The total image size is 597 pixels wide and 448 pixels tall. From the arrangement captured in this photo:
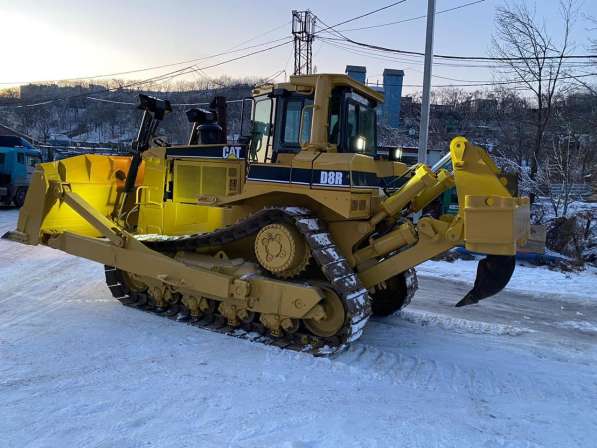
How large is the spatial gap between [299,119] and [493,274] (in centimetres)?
261

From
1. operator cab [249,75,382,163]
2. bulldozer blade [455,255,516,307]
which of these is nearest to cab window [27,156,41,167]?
operator cab [249,75,382,163]

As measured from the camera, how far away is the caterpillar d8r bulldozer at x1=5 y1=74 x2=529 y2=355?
4.90 m

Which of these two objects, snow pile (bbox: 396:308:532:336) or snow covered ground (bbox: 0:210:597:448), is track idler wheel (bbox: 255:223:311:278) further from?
snow pile (bbox: 396:308:532:336)

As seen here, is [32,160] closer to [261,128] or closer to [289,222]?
[261,128]

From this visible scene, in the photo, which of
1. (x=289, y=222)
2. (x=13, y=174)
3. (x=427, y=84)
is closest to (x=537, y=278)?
(x=427, y=84)

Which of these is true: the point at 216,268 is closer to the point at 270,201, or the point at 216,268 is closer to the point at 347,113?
the point at 270,201

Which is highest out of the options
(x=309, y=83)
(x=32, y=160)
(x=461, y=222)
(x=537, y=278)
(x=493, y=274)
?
(x=309, y=83)

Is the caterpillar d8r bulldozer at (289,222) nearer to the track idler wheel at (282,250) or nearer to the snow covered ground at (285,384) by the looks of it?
the track idler wheel at (282,250)

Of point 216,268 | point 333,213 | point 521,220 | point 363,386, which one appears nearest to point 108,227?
point 216,268

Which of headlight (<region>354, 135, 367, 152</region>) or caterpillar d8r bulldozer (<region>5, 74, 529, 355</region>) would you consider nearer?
caterpillar d8r bulldozer (<region>5, 74, 529, 355</region>)

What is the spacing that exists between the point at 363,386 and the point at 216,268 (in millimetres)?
2199

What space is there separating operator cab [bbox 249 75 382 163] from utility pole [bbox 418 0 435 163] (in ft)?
18.7

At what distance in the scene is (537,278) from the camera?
9.60m

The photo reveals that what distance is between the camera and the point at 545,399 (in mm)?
4344
